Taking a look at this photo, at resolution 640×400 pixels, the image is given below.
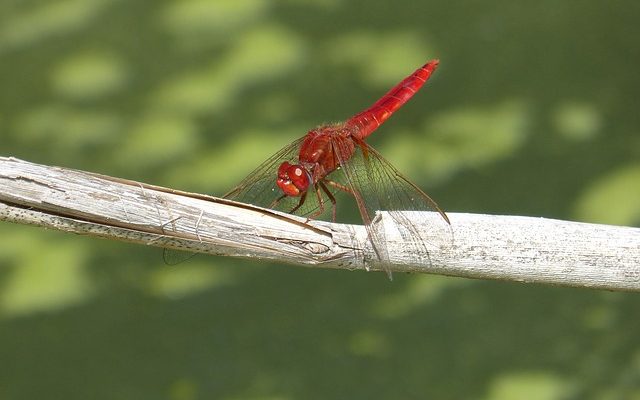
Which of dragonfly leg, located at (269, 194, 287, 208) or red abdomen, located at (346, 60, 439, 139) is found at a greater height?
red abdomen, located at (346, 60, 439, 139)

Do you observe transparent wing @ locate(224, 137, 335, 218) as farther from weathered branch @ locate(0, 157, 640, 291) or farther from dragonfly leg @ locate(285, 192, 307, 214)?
weathered branch @ locate(0, 157, 640, 291)

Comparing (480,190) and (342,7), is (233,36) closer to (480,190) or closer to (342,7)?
(342,7)

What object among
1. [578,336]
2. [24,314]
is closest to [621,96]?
[578,336]

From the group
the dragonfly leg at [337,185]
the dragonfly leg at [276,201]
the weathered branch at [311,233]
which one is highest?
the dragonfly leg at [337,185]

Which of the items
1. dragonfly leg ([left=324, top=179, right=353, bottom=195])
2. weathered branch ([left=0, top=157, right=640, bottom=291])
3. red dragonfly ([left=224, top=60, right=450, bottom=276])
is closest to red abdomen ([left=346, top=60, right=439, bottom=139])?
red dragonfly ([left=224, top=60, right=450, bottom=276])

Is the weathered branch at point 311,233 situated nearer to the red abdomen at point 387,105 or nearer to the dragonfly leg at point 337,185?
the dragonfly leg at point 337,185

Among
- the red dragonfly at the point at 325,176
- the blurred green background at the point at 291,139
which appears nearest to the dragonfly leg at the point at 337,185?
the red dragonfly at the point at 325,176

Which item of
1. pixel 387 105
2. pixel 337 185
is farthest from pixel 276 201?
pixel 387 105
